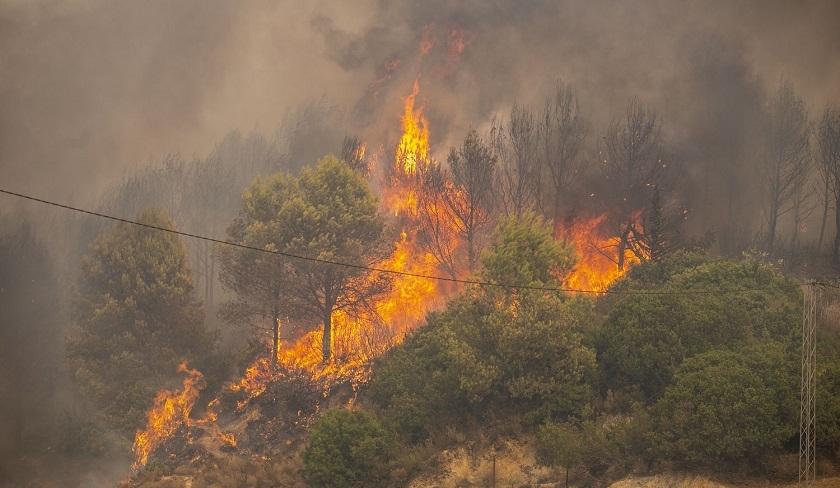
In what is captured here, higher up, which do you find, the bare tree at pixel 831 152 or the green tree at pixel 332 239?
the bare tree at pixel 831 152

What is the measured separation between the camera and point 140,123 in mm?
87250

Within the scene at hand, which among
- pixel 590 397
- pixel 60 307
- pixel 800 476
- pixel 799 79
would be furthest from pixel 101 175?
pixel 800 476

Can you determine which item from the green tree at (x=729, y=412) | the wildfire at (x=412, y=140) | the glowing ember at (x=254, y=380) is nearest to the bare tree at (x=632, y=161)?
the wildfire at (x=412, y=140)

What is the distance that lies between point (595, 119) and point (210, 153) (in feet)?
134

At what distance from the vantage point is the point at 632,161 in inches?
2518

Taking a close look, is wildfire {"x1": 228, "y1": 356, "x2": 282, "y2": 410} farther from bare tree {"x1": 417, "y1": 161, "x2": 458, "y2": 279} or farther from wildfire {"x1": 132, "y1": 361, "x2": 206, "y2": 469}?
bare tree {"x1": 417, "y1": 161, "x2": 458, "y2": 279}

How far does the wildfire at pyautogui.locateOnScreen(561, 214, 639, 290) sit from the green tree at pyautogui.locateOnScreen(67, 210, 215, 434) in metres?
27.9

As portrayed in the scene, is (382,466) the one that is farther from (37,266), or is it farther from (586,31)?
(586,31)

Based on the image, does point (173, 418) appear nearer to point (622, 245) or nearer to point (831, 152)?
point (622, 245)

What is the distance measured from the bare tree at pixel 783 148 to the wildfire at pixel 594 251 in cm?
1220

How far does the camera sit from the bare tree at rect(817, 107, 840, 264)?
61438 mm

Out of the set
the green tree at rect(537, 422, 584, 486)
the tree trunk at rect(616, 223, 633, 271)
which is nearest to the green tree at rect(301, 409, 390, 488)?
A: the green tree at rect(537, 422, 584, 486)

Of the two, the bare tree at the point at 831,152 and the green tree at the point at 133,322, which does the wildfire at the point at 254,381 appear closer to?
the green tree at the point at 133,322

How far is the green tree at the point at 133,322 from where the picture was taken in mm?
51969
